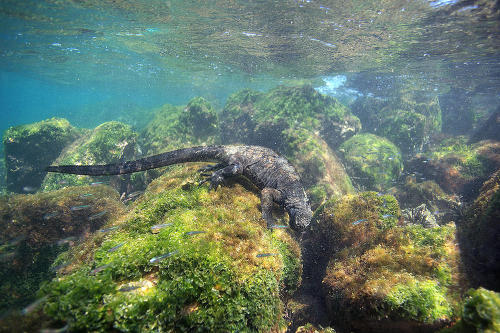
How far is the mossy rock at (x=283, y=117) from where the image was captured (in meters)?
14.2

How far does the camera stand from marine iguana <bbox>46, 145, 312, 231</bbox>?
18.9ft

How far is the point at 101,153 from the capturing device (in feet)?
39.2

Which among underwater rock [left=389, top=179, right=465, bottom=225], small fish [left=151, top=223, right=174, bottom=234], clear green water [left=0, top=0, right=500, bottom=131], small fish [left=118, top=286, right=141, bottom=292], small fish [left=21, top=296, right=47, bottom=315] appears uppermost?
clear green water [left=0, top=0, right=500, bottom=131]

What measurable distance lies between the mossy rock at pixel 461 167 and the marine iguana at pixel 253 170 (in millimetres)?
10709

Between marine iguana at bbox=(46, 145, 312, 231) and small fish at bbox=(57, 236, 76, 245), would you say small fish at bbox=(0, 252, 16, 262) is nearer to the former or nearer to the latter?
small fish at bbox=(57, 236, 76, 245)

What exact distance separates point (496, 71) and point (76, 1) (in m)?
36.4

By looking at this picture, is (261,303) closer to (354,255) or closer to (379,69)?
(354,255)

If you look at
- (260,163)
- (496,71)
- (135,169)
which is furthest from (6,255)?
(496,71)

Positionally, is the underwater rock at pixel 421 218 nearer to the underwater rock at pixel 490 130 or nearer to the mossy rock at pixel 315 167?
the mossy rock at pixel 315 167

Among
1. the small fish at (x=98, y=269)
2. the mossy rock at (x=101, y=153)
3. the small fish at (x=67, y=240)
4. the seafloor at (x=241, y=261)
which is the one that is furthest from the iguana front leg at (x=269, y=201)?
the mossy rock at (x=101, y=153)

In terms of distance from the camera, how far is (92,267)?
302 centimetres

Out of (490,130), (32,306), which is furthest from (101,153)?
(490,130)

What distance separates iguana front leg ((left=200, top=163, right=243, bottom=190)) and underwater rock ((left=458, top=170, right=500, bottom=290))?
18.1 ft

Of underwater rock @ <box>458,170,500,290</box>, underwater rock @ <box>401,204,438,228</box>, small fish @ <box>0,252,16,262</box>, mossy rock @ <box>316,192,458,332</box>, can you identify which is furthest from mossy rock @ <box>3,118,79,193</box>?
underwater rock @ <box>401,204,438,228</box>
